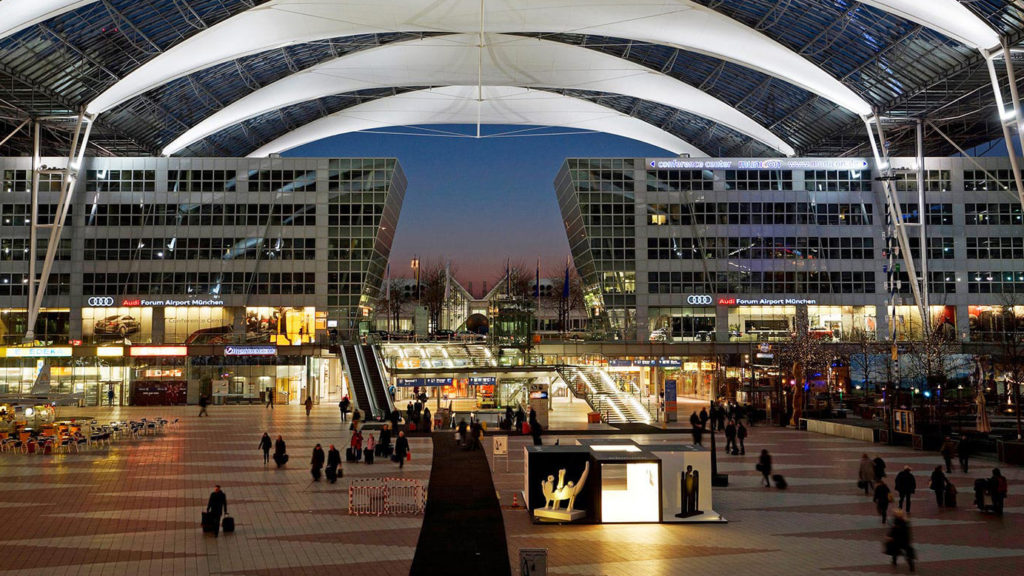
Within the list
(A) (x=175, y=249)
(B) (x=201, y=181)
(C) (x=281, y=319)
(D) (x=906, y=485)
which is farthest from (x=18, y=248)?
(D) (x=906, y=485)

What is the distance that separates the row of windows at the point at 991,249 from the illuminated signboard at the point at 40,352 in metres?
68.5

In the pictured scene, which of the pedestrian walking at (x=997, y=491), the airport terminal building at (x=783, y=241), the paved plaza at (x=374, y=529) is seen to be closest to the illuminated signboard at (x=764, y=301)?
the airport terminal building at (x=783, y=241)

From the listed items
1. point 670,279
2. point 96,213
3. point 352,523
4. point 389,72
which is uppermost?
point 389,72

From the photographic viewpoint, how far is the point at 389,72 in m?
66.8

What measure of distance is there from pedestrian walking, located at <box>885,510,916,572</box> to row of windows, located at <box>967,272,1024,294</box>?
215ft

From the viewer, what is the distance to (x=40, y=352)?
2349 inches

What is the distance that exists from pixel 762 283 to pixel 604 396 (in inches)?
1158

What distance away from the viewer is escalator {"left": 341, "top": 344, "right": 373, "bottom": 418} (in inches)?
1901

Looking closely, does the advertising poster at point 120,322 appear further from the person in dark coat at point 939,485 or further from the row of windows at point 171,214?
the person in dark coat at point 939,485

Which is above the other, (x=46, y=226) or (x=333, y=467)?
(x=46, y=226)

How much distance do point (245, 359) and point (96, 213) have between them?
1834 cm

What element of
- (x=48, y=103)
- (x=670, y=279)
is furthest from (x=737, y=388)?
(x=48, y=103)

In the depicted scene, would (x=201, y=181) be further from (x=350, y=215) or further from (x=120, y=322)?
(x=120, y=322)

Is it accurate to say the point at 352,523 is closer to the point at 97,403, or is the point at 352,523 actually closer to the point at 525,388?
the point at 525,388
